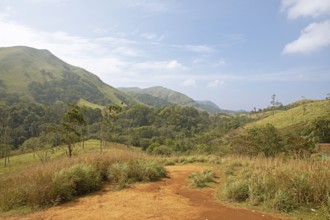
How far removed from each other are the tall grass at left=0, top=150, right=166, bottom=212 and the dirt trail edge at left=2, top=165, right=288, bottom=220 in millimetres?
420

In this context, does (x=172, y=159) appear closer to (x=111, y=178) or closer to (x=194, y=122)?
(x=111, y=178)

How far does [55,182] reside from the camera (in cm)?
845

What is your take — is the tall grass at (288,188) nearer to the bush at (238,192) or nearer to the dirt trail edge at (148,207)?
the bush at (238,192)

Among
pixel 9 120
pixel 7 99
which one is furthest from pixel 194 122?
pixel 7 99

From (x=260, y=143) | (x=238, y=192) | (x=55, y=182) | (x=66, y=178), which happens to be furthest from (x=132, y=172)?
(x=260, y=143)

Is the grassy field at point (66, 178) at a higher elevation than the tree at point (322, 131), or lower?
higher

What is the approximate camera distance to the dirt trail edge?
23.2 feet

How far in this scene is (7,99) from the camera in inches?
5217

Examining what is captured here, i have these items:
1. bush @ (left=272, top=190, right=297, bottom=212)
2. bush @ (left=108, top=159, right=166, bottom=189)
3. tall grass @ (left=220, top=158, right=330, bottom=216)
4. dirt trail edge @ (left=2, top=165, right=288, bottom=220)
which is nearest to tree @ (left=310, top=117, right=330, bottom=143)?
bush @ (left=108, top=159, right=166, bottom=189)

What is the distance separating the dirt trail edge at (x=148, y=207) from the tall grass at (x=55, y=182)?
420 mm

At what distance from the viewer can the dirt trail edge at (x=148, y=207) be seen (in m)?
7.08

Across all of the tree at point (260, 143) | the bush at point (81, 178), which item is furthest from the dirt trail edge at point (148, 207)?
the tree at point (260, 143)

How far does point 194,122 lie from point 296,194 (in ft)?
365

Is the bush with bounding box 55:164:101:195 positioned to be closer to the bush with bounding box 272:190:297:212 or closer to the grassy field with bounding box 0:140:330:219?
the grassy field with bounding box 0:140:330:219
